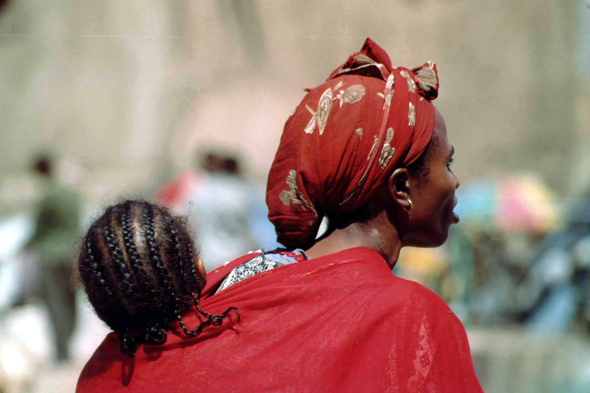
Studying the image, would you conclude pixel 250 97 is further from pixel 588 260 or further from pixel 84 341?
pixel 588 260

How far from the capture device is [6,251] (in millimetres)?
7539

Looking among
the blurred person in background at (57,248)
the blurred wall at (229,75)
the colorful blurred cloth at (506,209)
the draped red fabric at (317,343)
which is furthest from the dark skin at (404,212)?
the blurred wall at (229,75)

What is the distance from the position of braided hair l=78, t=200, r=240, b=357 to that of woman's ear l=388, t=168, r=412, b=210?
495 millimetres

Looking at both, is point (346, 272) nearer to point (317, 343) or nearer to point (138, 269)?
point (317, 343)

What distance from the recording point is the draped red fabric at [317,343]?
5.14 feet

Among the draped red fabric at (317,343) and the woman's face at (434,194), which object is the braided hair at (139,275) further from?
the woman's face at (434,194)

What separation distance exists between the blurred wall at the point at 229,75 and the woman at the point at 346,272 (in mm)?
7490

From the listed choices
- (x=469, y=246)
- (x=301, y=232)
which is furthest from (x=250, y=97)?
(x=301, y=232)

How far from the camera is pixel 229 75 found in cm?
985

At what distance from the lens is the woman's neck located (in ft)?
6.03

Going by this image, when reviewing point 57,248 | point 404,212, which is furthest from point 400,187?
point 57,248

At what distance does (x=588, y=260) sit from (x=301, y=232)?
21.3 ft

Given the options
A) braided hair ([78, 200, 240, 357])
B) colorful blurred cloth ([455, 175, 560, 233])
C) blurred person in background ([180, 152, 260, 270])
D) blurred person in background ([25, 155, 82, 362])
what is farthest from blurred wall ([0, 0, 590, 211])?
braided hair ([78, 200, 240, 357])

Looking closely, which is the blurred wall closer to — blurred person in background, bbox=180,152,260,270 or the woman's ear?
blurred person in background, bbox=180,152,260,270
